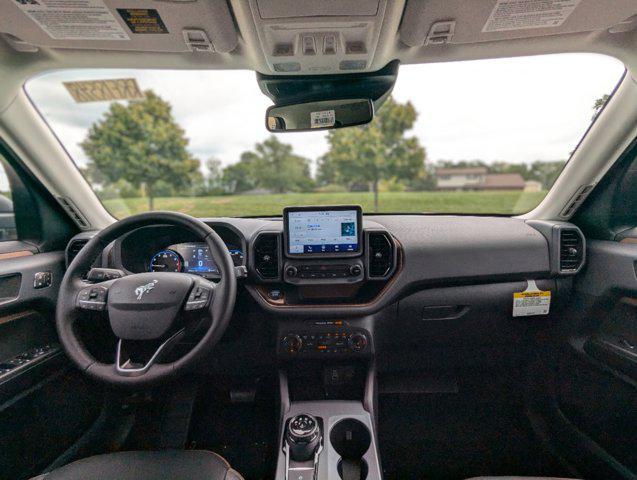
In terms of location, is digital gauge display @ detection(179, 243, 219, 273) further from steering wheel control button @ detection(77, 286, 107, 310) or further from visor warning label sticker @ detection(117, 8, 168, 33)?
visor warning label sticker @ detection(117, 8, 168, 33)

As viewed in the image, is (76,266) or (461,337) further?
(461,337)

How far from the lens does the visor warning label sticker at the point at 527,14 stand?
1598mm

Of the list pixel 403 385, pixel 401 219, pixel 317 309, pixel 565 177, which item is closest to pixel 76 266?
pixel 317 309

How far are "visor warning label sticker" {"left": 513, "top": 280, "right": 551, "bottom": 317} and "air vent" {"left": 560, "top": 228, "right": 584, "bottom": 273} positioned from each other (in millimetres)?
177

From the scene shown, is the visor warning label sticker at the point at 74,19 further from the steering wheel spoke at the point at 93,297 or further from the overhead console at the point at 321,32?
the steering wheel spoke at the point at 93,297

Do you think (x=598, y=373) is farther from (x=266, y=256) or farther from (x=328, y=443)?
(x=266, y=256)

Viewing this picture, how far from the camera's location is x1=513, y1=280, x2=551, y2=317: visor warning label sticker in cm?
238

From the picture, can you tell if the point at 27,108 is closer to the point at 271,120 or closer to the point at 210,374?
the point at 271,120

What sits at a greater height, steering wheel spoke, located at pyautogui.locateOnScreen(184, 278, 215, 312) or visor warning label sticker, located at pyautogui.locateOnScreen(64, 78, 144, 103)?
visor warning label sticker, located at pyautogui.locateOnScreen(64, 78, 144, 103)

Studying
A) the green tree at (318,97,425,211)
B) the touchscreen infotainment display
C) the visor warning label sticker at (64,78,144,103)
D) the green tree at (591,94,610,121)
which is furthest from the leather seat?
the green tree at (591,94,610,121)

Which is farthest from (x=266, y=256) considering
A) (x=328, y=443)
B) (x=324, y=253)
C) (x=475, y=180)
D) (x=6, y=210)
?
(x=475, y=180)

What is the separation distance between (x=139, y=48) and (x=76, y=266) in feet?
3.59

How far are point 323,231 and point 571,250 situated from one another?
4.78ft

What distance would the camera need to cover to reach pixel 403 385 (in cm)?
267
